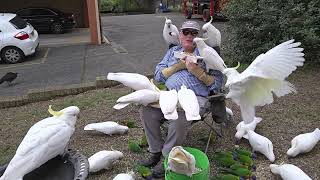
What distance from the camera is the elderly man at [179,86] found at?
11.3 feet

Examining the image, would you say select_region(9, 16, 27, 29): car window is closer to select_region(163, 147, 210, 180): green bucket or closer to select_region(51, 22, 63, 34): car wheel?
select_region(51, 22, 63, 34): car wheel

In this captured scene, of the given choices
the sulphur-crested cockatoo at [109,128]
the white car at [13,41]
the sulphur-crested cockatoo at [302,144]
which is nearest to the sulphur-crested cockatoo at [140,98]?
the sulphur-crested cockatoo at [109,128]

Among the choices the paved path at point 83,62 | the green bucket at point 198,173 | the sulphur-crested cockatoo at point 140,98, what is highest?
the sulphur-crested cockatoo at point 140,98

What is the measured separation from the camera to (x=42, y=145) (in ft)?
9.73

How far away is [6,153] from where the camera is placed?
14.7 ft

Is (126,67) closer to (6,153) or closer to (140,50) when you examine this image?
(140,50)

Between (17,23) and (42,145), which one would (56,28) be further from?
(42,145)

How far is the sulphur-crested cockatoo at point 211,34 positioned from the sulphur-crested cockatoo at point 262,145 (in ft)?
3.34

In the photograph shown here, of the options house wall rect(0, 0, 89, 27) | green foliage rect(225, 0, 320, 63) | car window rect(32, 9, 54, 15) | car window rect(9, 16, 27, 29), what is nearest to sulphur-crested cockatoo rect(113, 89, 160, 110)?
green foliage rect(225, 0, 320, 63)

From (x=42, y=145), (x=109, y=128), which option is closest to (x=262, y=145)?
(x=109, y=128)

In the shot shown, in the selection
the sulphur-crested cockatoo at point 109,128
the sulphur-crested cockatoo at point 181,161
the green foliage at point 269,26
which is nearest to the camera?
the sulphur-crested cockatoo at point 181,161

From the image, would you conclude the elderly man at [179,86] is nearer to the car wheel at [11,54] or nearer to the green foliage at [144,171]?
the green foliage at [144,171]

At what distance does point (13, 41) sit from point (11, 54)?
0.38m

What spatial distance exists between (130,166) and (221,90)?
1183 millimetres
